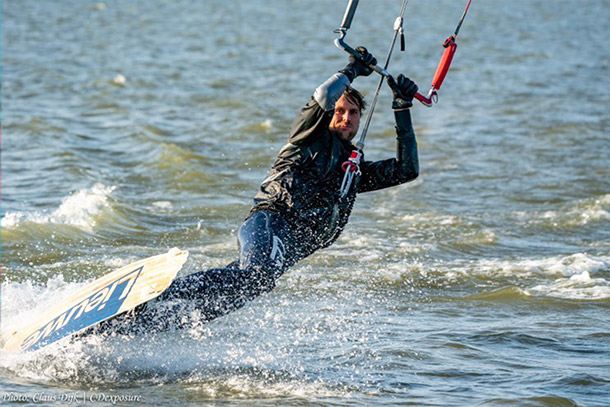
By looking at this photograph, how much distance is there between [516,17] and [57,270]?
150 feet

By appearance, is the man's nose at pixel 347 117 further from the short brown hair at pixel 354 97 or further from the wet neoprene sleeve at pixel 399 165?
the wet neoprene sleeve at pixel 399 165

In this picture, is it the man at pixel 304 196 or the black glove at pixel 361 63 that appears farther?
the black glove at pixel 361 63

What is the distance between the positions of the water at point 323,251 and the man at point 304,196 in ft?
2.05

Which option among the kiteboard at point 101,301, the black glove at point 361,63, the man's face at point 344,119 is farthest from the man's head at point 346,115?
the kiteboard at point 101,301

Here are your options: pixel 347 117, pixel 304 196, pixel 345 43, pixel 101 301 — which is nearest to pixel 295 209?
pixel 304 196

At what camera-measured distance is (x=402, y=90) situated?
20.9 feet

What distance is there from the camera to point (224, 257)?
9469 millimetres

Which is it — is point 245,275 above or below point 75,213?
above

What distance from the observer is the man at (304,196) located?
6109 millimetres

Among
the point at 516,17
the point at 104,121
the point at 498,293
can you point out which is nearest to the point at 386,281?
the point at 498,293

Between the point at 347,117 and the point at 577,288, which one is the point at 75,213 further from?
the point at 577,288

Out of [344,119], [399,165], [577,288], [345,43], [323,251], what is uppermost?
[345,43]

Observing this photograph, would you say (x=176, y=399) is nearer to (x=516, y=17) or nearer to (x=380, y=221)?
(x=380, y=221)

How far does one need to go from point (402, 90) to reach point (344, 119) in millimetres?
466
